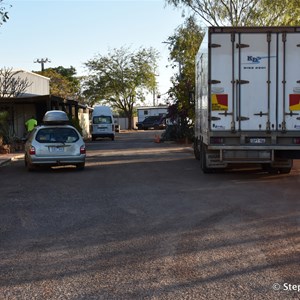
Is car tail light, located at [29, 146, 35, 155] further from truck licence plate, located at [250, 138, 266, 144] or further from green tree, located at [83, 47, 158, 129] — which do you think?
green tree, located at [83, 47, 158, 129]

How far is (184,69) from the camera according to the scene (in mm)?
32719

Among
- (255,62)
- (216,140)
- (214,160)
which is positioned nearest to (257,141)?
(216,140)

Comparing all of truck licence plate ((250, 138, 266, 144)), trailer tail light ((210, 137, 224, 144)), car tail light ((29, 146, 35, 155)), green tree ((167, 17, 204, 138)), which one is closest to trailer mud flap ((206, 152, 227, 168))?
trailer tail light ((210, 137, 224, 144))

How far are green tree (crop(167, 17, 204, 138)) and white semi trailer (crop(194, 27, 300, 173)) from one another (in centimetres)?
1722

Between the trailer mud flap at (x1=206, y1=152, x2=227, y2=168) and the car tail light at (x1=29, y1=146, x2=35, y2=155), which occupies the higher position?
the car tail light at (x1=29, y1=146, x2=35, y2=155)

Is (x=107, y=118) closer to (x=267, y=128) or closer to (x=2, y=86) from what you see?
A: (x=2, y=86)

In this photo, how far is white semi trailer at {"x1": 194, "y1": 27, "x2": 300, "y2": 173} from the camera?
43.4ft

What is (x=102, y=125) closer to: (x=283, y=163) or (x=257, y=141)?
(x=283, y=163)

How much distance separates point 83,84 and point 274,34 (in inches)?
2384

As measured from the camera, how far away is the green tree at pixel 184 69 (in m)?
31.9

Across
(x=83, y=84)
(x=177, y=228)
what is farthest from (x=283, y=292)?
(x=83, y=84)

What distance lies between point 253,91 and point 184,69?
1964cm

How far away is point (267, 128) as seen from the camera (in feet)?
43.7

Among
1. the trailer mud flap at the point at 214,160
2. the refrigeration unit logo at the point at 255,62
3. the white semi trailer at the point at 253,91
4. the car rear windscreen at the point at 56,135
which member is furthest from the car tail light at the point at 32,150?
the refrigeration unit logo at the point at 255,62
